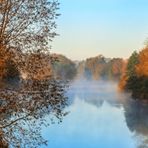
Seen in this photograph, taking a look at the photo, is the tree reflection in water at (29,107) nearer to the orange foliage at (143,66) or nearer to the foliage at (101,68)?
the orange foliage at (143,66)

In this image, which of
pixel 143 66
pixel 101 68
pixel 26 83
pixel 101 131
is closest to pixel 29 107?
pixel 26 83

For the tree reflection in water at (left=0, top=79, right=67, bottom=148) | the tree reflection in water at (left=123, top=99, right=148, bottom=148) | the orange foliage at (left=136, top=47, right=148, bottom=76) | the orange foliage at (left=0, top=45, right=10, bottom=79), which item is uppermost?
the orange foliage at (left=136, top=47, right=148, bottom=76)

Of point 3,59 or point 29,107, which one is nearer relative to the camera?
point 3,59

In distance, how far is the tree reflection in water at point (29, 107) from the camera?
886cm

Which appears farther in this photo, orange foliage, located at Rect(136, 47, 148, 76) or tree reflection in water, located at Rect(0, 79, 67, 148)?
orange foliage, located at Rect(136, 47, 148, 76)

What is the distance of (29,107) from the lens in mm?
8945

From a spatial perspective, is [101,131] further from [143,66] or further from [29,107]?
[143,66]

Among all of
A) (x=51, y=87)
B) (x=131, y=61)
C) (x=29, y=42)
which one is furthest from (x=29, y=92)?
(x=131, y=61)

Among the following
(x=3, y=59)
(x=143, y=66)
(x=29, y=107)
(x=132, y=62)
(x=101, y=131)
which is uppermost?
(x=132, y=62)

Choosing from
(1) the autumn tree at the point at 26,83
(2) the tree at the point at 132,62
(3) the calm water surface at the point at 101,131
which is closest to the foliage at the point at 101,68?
(2) the tree at the point at 132,62

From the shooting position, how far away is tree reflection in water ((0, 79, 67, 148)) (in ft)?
29.1

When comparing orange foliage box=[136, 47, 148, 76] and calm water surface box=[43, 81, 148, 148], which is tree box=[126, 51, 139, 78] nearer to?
orange foliage box=[136, 47, 148, 76]

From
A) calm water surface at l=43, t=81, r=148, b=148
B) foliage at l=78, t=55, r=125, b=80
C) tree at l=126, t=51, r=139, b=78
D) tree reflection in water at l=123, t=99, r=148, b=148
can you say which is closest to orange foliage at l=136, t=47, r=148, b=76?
tree reflection in water at l=123, t=99, r=148, b=148

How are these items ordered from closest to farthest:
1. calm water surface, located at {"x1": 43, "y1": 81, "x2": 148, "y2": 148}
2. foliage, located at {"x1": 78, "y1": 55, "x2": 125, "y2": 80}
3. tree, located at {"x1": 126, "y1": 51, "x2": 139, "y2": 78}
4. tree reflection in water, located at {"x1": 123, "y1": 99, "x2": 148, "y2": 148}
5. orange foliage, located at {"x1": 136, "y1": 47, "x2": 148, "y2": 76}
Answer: calm water surface, located at {"x1": 43, "y1": 81, "x2": 148, "y2": 148}
tree reflection in water, located at {"x1": 123, "y1": 99, "x2": 148, "y2": 148}
orange foliage, located at {"x1": 136, "y1": 47, "x2": 148, "y2": 76}
tree, located at {"x1": 126, "y1": 51, "x2": 139, "y2": 78}
foliage, located at {"x1": 78, "y1": 55, "x2": 125, "y2": 80}
